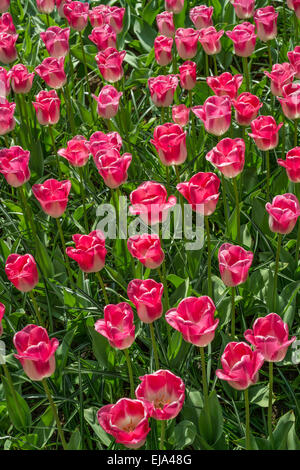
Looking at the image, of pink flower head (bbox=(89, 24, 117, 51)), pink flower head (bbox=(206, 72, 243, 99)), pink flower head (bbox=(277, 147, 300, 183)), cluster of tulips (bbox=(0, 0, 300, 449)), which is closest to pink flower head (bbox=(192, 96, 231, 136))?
cluster of tulips (bbox=(0, 0, 300, 449))

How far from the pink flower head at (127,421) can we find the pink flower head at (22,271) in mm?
527

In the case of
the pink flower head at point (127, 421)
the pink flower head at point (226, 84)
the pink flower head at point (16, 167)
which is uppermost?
the pink flower head at point (226, 84)

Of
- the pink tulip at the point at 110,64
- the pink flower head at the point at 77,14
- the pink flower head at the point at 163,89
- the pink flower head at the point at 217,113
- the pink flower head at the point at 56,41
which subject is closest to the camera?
the pink flower head at the point at 217,113

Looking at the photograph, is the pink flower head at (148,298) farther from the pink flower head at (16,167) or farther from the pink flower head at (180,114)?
the pink flower head at (180,114)

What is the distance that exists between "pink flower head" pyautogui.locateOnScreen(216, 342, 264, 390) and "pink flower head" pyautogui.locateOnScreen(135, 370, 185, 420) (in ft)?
0.33

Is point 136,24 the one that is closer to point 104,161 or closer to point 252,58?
point 252,58

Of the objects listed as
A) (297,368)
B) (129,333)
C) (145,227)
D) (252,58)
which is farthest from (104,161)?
(252,58)

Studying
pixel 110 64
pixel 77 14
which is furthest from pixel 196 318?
pixel 77 14

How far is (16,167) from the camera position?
2270mm

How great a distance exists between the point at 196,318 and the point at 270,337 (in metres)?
0.19

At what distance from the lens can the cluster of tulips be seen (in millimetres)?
1615

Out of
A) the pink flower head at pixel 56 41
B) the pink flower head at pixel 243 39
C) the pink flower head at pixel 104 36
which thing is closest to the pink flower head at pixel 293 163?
the pink flower head at pixel 243 39

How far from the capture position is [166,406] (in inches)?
61.4

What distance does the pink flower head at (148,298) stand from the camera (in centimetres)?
177
